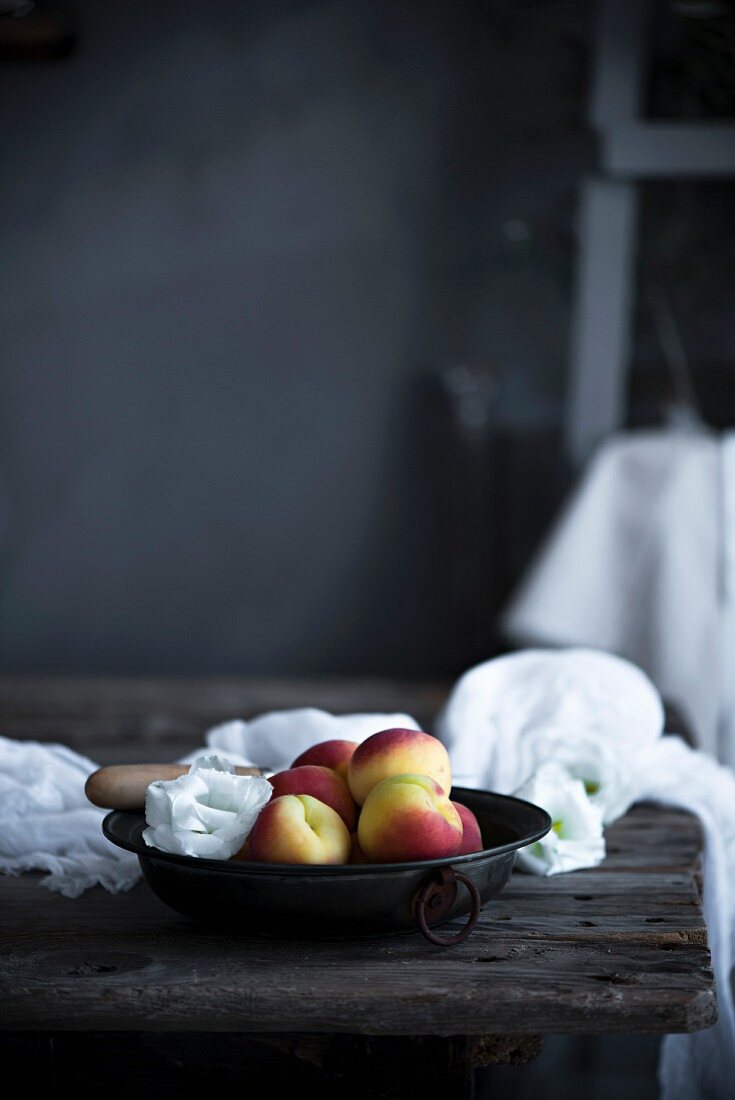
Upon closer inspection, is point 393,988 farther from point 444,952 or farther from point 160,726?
point 160,726

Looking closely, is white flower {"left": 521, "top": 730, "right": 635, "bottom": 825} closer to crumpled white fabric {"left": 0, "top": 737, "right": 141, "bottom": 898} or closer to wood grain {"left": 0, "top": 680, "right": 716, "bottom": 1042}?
wood grain {"left": 0, "top": 680, "right": 716, "bottom": 1042}

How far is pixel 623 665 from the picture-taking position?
1309 millimetres

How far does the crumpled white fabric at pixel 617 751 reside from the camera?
3.58 ft

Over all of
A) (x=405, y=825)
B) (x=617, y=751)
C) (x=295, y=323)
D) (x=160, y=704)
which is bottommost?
(x=160, y=704)

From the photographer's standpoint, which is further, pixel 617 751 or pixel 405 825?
pixel 617 751

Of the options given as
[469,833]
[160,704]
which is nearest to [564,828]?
[469,833]

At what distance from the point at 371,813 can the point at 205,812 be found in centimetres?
10

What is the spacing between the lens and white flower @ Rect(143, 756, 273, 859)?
76cm

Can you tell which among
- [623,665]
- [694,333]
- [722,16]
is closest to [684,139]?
[722,16]

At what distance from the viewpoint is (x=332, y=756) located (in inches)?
33.8

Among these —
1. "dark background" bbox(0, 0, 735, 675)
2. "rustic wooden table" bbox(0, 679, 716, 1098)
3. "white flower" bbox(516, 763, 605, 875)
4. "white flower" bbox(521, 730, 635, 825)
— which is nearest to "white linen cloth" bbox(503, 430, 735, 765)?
"dark background" bbox(0, 0, 735, 675)

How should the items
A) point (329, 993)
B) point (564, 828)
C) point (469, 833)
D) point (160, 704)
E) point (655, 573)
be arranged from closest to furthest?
point (329, 993), point (469, 833), point (564, 828), point (160, 704), point (655, 573)

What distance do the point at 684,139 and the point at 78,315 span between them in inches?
65.6

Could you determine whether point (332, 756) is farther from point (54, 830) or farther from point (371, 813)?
point (54, 830)
